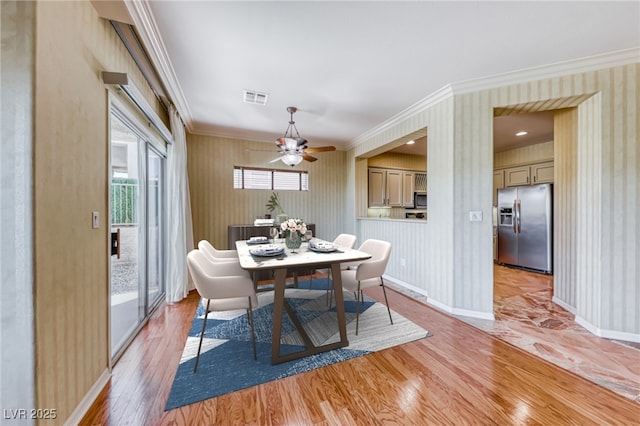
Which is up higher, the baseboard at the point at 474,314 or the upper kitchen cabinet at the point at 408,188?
the upper kitchen cabinet at the point at 408,188

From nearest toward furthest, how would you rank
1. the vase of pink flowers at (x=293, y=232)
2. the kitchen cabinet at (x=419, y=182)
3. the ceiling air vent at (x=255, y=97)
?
1. the vase of pink flowers at (x=293, y=232)
2. the ceiling air vent at (x=255, y=97)
3. the kitchen cabinet at (x=419, y=182)

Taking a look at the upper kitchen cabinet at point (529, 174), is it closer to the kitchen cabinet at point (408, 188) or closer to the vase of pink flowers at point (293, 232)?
the kitchen cabinet at point (408, 188)

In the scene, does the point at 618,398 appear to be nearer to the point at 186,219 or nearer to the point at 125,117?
the point at 125,117

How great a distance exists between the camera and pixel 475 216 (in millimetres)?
2715

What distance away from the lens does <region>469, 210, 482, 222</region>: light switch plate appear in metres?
2.70

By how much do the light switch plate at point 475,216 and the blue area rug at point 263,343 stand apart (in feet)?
4.43

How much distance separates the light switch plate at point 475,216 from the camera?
270cm

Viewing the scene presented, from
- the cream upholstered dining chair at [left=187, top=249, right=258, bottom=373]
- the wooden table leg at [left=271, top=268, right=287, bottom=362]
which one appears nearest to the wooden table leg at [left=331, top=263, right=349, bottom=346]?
the wooden table leg at [left=271, top=268, right=287, bottom=362]

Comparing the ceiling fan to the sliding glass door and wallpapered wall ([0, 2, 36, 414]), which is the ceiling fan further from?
wallpapered wall ([0, 2, 36, 414])

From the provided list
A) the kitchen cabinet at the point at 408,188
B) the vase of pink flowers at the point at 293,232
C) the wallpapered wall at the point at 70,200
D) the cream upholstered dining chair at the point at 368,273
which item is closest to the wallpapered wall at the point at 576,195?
the cream upholstered dining chair at the point at 368,273

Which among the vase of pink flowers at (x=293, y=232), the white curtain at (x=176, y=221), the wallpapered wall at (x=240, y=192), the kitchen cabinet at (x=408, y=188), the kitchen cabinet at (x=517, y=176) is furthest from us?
the kitchen cabinet at (x=408, y=188)

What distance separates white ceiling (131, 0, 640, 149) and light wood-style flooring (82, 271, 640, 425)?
263 centimetres

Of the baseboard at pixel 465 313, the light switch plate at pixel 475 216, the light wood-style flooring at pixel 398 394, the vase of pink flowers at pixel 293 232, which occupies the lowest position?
the light wood-style flooring at pixel 398 394

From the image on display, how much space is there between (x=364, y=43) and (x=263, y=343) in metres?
2.79
